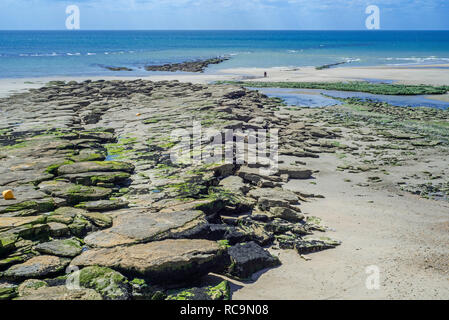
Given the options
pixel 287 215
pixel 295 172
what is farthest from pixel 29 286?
pixel 295 172

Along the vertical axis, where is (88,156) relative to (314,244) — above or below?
above

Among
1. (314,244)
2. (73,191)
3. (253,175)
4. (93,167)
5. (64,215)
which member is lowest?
(314,244)

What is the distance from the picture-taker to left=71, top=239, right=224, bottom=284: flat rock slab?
6.58 meters

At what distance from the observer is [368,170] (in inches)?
592

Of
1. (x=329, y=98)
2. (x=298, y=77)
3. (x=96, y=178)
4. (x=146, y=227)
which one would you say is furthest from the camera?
(x=298, y=77)

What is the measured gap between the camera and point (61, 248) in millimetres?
7223

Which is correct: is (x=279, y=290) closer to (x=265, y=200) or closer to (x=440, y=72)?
(x=265, y=200)

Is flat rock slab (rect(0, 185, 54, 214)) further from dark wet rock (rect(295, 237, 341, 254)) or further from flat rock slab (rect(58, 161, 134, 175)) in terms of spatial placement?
dark wet rock (rect(295, 237, 341, 254))

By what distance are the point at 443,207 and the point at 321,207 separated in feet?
12.0

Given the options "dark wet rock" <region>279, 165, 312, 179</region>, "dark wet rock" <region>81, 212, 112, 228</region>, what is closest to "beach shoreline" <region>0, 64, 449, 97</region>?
"dark wet rock" <region>279, 165, 312, 179</region>

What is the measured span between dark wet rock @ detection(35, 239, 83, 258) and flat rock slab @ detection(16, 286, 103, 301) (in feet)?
3.48

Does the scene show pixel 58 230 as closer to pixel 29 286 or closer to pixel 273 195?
pixel 29 286

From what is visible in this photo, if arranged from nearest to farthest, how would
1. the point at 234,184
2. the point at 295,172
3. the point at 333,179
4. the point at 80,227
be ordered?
the point at 80,227
the point at 234,184
the point at 295,172
the point at 333,179

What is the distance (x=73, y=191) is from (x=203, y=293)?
191 inches
